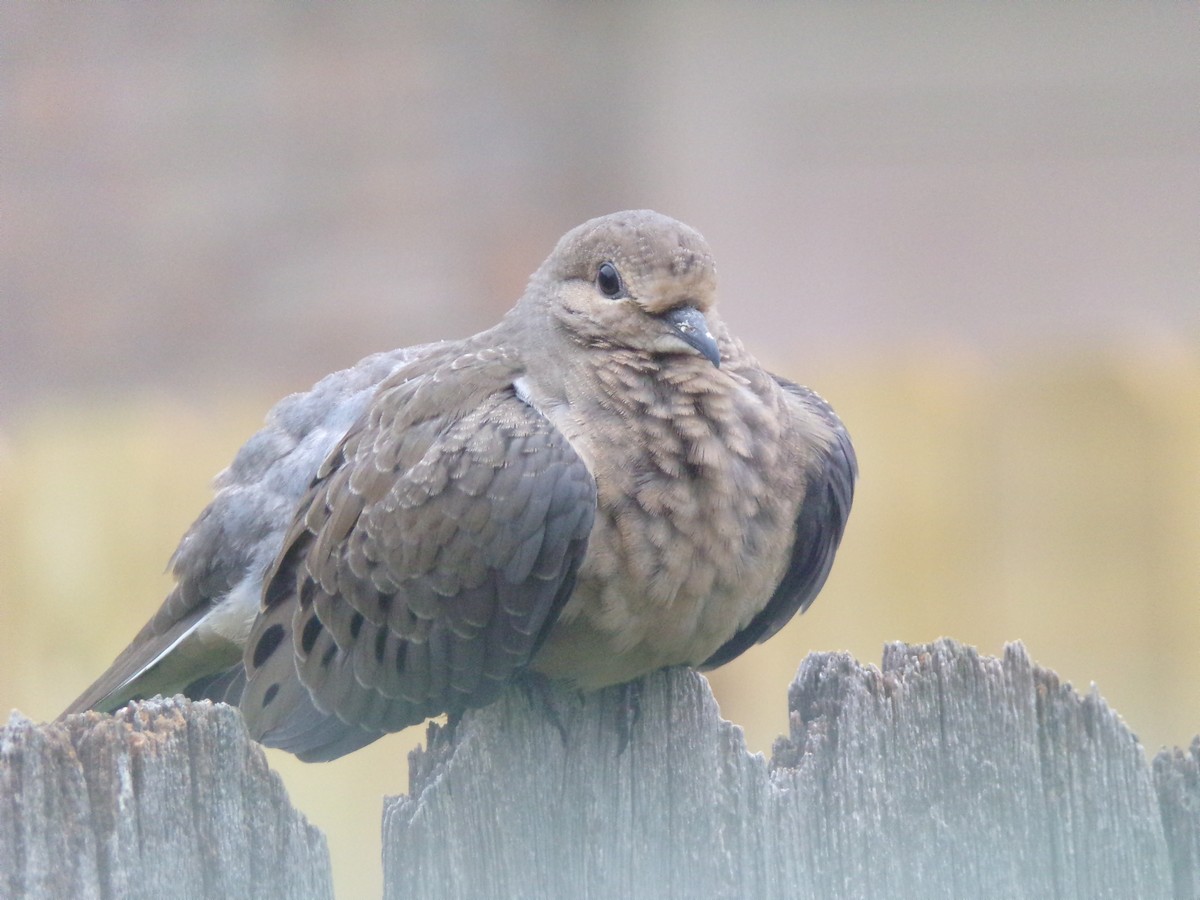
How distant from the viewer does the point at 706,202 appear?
21.9 feet

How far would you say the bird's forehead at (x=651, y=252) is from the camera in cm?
312

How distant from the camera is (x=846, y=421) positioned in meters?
5.30

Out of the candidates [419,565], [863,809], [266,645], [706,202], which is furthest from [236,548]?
[706,202]

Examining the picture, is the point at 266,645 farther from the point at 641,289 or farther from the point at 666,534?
the point at 641,289

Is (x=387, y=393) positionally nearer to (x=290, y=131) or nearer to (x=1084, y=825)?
(x=1084, y=825)

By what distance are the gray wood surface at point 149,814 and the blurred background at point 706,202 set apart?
3381 mm

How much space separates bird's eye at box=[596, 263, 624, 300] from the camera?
320cm

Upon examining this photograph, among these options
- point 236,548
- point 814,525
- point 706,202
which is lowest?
point 814,525

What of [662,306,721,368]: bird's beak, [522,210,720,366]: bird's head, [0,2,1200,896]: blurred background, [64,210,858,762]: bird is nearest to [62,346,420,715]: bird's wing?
[64,210,858,762]: bird

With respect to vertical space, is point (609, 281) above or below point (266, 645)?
above

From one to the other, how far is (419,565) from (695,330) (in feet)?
2.22

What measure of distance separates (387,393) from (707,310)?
698 mm

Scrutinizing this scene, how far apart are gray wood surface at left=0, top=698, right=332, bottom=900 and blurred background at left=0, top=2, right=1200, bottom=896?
3.38 metres

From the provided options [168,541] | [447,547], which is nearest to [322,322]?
[168,541]
